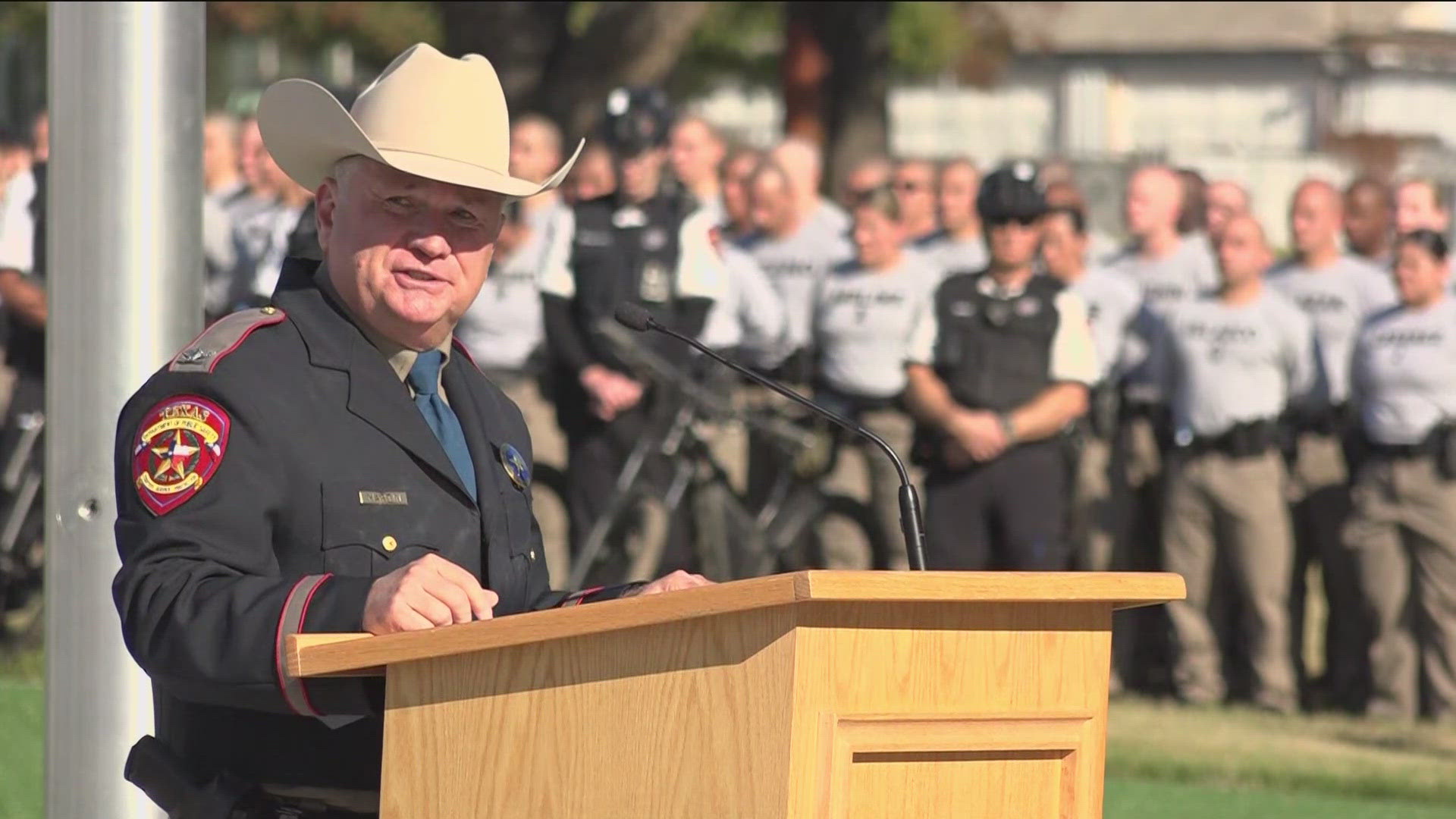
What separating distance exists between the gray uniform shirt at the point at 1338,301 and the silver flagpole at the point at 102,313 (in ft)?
22.3

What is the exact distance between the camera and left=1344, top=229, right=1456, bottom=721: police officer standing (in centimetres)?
1027

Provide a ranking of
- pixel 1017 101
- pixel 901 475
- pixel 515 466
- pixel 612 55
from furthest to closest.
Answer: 1. pixel 1017 101
2. pixel 612 55
3. pixel 515 466
4. pixel 901 475

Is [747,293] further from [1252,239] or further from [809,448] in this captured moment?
[1252,239]

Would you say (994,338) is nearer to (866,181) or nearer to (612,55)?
(866,181)

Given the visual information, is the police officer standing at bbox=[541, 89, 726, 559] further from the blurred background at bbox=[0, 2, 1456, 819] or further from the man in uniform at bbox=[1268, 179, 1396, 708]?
the man in uniform at bbox=[1268, 179, 1396, 708]

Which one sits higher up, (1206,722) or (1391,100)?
(1391,100)

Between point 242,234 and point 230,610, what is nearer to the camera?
point 230,610

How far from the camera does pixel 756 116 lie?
45.1 m

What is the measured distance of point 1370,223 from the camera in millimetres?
11438

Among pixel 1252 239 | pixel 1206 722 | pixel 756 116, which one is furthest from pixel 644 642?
pixel 756 116

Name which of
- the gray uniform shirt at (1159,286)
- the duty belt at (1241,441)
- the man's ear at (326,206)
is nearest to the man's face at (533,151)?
the gray uniform shirt at (1159,286)

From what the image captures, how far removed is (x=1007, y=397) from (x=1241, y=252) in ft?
4.34

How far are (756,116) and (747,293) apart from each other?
3429 centimetres

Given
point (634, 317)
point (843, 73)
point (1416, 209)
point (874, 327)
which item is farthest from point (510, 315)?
point (843, 73)
